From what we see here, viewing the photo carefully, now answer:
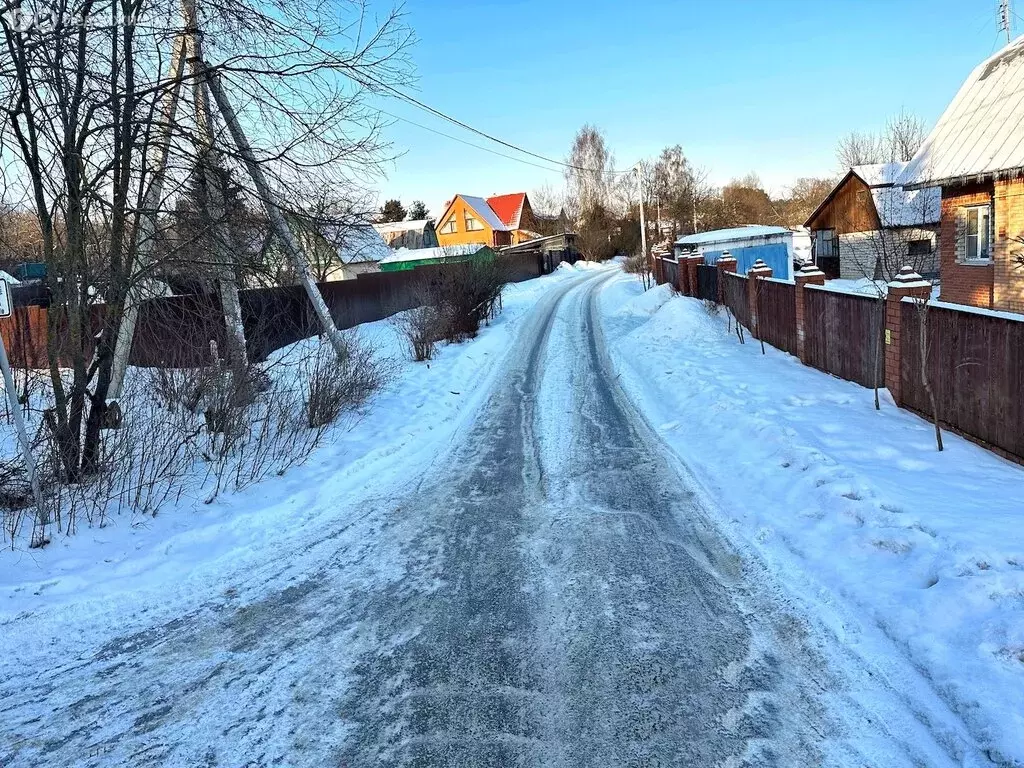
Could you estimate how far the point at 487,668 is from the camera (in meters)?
3.56

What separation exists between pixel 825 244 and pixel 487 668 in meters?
35.8

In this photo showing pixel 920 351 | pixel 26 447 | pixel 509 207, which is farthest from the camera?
pixel 509 207

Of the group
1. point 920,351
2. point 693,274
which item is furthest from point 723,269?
point 920,351

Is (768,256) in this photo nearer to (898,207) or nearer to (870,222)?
(898,207)

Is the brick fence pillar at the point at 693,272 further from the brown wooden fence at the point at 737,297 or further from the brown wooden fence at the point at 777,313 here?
the brown wooden fence at the point at 777,313

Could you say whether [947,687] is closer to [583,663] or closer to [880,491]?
[583,663]

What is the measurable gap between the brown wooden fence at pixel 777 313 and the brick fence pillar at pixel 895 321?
3415 millimetres

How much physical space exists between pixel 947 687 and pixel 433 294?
14.9m

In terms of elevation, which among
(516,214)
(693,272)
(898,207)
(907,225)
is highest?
(516,214)

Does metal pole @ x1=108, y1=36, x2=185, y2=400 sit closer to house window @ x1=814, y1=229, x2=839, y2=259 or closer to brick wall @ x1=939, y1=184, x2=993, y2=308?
brick wall @ x1=939, y1=184, x2=993, y2=308

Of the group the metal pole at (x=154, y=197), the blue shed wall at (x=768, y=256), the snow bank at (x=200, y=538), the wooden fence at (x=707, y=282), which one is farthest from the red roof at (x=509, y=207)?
the metal pole at (x=154, y=197)

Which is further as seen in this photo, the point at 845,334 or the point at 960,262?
the point at 960,262

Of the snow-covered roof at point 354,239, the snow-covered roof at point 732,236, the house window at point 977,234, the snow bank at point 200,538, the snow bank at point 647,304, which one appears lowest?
the snow bank at point 200,538

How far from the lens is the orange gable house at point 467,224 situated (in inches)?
2562
